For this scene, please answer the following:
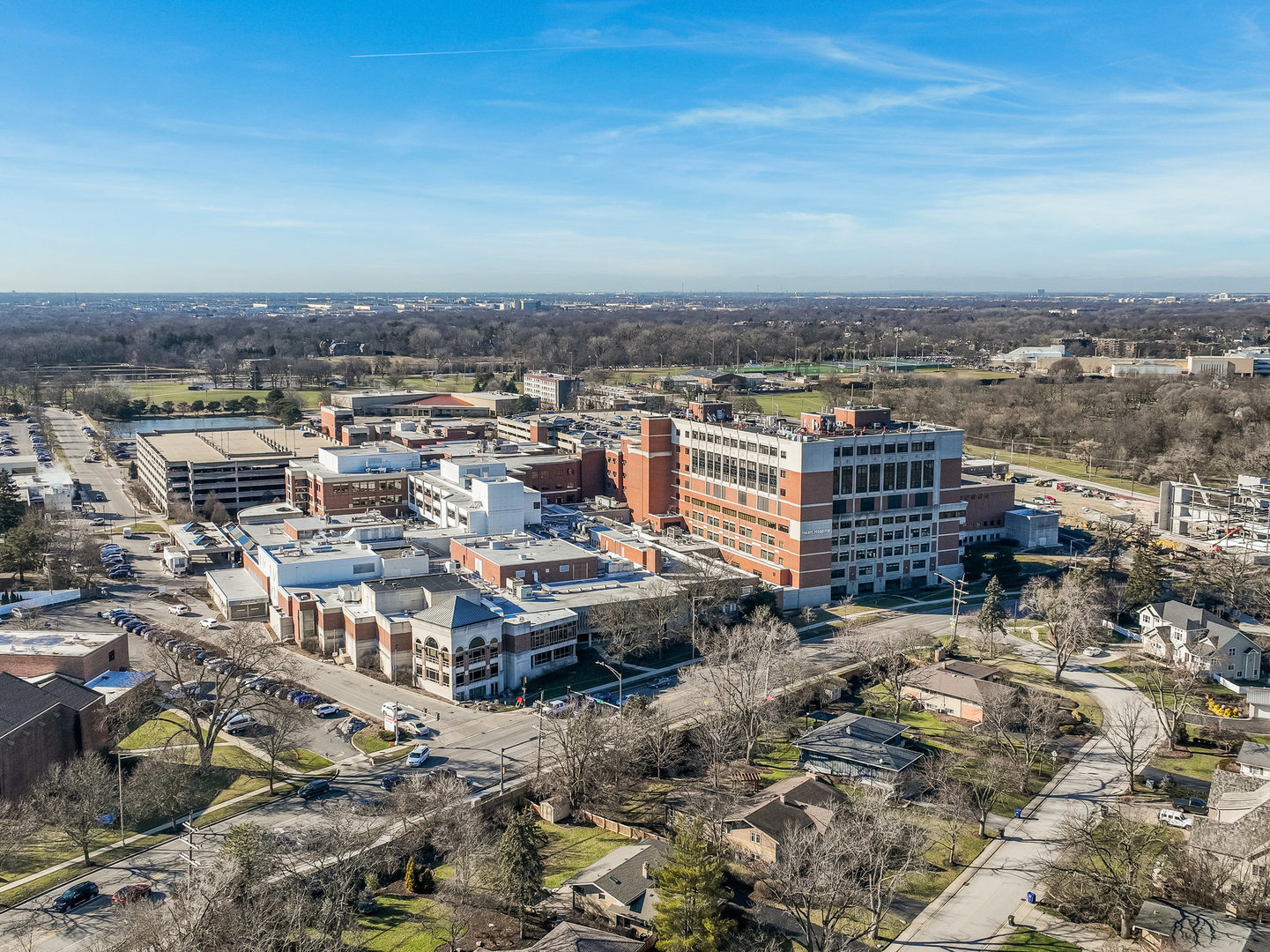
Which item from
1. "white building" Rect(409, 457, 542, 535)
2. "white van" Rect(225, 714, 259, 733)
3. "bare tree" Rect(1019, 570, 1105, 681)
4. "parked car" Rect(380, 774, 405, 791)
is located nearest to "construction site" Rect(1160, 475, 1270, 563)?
"bare tree" Rect(1019, 570, 1105, 681)

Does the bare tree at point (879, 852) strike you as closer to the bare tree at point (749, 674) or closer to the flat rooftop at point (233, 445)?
the bare tree at point (749, 674)

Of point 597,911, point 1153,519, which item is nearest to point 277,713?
point 597,911

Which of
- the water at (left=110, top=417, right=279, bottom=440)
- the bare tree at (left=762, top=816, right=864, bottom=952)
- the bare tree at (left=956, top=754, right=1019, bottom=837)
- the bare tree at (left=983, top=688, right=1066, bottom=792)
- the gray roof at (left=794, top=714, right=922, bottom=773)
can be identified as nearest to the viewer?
the bare tree at (left=762, top=816, right=864, bottom=952)

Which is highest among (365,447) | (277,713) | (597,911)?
(365,447)

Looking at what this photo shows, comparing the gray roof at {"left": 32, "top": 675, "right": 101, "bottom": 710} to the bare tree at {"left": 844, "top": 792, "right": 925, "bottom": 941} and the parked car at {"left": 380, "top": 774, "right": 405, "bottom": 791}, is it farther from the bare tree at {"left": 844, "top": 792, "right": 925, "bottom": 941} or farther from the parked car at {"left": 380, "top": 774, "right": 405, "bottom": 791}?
the bare tree at {"left": 844, "top": 792, "right": 925, "bottom": 941}

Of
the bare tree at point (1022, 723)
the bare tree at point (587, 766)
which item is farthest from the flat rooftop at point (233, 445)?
the bare tree at point (1022, 723)

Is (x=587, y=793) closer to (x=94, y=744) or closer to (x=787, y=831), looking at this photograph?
(x=787, y=831)

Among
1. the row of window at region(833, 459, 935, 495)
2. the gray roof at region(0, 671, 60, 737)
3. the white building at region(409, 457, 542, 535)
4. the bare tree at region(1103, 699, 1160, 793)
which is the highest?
the row of window at region(833, 459, 935, 495)
